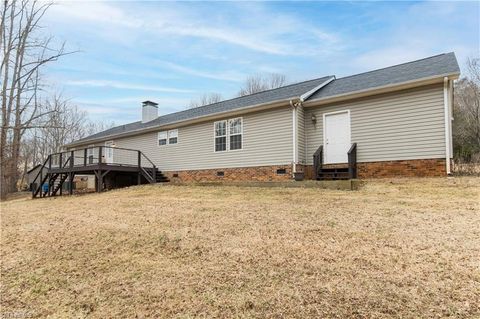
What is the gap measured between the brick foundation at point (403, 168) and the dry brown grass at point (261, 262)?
1916 mm

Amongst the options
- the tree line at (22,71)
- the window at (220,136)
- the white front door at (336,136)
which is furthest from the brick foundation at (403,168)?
the tree line at (22,71)

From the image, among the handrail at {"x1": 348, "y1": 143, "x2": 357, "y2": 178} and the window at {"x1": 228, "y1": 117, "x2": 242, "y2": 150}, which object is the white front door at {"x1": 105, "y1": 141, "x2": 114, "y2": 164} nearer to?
the window at {"x1": 228, "y1": 117, "x2": 242, "y2": 150}

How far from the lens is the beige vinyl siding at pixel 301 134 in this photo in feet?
35.6

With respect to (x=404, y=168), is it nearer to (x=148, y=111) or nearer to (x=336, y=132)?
(x=336, y=132)

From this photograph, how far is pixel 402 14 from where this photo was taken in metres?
11.8

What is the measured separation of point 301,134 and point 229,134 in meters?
3.28

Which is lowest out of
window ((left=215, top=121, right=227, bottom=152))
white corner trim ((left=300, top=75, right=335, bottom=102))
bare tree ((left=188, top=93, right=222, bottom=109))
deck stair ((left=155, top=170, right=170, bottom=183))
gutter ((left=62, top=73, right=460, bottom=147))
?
deck stair ((left=155, top=170, right=170, bottom=183))

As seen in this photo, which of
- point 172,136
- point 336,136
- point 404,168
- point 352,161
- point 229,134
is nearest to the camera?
point 404,168

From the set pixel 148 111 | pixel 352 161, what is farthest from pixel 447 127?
pixel 148 111

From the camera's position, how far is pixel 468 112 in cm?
2181

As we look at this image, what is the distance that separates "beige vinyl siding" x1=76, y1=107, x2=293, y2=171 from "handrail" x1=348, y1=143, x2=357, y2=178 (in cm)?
217

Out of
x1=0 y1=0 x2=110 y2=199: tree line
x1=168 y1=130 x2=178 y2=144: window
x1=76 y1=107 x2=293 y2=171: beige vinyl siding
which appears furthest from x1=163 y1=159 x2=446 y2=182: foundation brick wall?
x1=0 y1=0 x2=110 y2=199: tree line

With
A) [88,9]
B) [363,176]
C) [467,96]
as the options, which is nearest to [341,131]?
[363,176]

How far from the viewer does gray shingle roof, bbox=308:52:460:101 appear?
8.94 m
